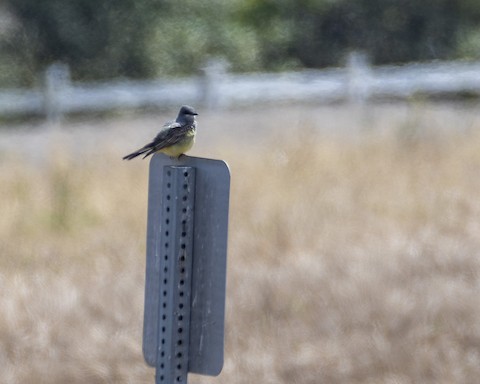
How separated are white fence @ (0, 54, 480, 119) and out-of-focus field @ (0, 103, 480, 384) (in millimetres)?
3525

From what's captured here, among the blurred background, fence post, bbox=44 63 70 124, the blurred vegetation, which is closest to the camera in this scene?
the blurred background

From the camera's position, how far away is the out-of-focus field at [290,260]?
26.8ft

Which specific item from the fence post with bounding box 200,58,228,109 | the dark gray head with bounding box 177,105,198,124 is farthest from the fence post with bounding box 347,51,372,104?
the dark gray head with bounding box 177,105,198,124

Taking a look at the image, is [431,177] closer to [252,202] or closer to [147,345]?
[252,202]

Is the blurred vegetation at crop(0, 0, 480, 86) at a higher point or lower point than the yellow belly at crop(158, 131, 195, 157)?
higher

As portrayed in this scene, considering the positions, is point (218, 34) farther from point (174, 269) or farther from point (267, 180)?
point (174, 269)

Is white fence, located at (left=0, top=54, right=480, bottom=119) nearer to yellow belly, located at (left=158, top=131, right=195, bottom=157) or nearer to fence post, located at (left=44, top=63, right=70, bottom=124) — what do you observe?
fence post, located at (left=44, top=63, right=70, bottom=124)

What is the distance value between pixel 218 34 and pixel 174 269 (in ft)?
62.4

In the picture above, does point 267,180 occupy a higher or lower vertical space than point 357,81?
lower

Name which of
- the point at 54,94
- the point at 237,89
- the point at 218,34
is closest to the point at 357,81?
the point at 237,89

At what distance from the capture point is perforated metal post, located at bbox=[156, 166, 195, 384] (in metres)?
4.17

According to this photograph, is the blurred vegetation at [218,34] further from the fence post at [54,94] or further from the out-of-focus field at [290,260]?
the out-of-focus field at [290,260]

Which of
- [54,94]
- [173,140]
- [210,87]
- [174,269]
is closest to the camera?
[174,269]

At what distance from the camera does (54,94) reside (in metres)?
18.9
